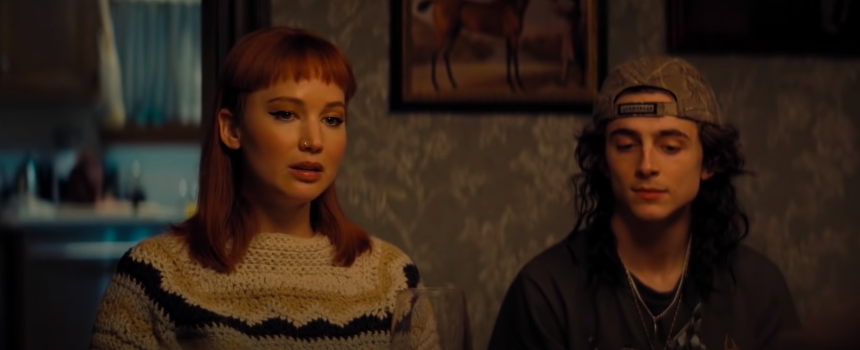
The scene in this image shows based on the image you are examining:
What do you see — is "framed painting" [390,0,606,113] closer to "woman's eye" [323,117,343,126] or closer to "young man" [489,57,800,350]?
"young man" [489,57,800,350]

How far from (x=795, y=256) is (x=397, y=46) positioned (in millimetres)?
1105

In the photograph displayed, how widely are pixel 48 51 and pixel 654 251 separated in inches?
162

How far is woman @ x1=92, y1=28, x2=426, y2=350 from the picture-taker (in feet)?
5.19

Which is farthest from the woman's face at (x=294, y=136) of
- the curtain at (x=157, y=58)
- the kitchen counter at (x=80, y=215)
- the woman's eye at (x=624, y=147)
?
the curtain at (x=157, y=58)

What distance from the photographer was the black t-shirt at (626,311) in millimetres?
1929

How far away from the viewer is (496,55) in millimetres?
2518

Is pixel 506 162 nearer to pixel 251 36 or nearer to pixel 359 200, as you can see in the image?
pixel 359 200

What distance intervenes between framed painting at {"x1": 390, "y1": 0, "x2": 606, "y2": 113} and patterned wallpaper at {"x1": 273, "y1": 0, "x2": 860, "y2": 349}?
3 cm

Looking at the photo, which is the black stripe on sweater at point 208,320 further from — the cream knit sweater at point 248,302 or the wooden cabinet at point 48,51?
the wooden cabinet at point 48,51

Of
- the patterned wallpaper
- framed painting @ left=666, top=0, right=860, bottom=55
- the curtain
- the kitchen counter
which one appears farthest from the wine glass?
the curtain

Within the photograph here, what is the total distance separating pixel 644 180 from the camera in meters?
1.87

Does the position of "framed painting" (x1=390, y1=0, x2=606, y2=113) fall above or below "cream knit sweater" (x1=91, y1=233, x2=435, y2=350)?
above

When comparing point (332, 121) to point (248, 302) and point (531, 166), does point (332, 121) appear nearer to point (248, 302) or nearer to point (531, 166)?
point (248, 302)

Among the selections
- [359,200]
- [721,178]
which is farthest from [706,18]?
[359,200]
